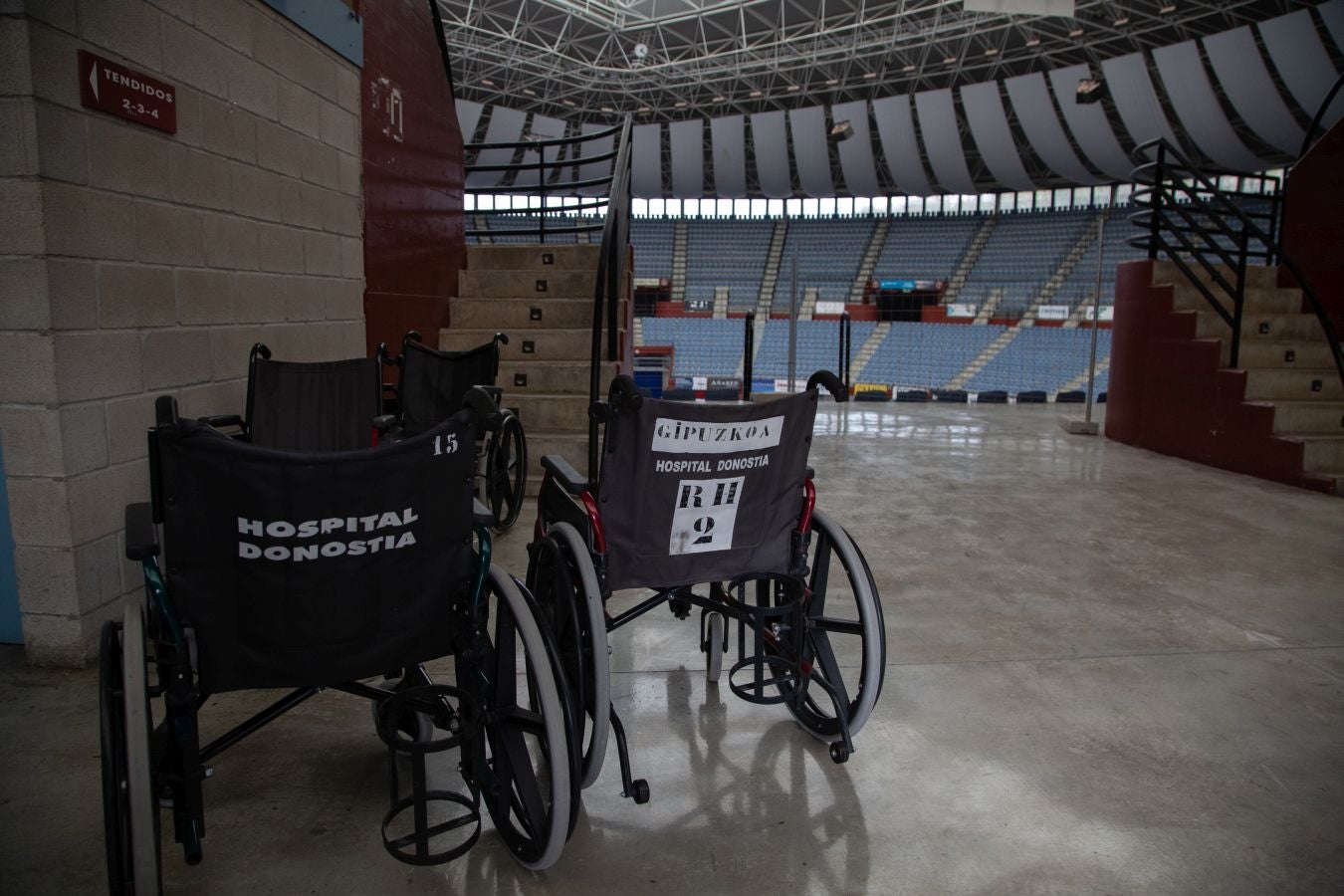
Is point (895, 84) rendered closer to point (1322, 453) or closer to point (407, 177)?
point (1322, 453)

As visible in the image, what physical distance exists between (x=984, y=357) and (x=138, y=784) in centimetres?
2162

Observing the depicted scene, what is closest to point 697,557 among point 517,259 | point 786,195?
point 517,259

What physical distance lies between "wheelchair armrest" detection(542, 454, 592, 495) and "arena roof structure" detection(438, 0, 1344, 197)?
15.3 meters

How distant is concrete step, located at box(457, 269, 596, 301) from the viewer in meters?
5.27

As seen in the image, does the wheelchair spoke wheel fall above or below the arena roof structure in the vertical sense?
below

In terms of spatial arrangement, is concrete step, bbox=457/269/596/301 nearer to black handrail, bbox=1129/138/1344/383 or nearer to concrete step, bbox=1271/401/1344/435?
black handrail, bbox=1129/138/1344/383

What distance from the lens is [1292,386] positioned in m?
5.25

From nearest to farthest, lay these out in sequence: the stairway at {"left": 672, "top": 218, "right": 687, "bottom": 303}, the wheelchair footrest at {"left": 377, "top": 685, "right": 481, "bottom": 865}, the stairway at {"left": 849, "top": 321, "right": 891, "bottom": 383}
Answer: the wheelchair footrest at {"left": 377, "top": 685, "right": 481, "bottom": 865} → the stairway at {"left": 849, "top": 321, "right": 891, "bottom": 383} → the stairway at {"left": 672, "top": 218, "right": 687, "bottom": 303}

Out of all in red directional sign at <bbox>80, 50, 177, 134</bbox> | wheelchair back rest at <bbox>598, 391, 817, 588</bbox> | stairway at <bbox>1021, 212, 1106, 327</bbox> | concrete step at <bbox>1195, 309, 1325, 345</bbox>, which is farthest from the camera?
stairway at <bbox>1021, 212, 1106, 327</bbox>

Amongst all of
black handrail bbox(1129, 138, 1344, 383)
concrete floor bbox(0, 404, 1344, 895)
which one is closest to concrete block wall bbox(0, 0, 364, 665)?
concrete floor bbox(0, 404, 1344, 895)

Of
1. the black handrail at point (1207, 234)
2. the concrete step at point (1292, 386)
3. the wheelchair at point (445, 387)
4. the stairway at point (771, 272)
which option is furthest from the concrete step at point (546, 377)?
the stairway at point (771, 272)

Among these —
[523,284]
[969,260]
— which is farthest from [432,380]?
[969,260]

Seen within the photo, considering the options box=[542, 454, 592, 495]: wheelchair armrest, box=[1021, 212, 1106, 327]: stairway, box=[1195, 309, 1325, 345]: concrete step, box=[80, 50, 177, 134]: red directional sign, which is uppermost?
box=[1021, 212, 1106, 327]: stairway

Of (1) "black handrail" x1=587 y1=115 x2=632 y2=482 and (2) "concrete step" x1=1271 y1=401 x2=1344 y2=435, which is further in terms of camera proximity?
(2) "concrete step" x1=1271 y1=401 x2=1344 y2=435
